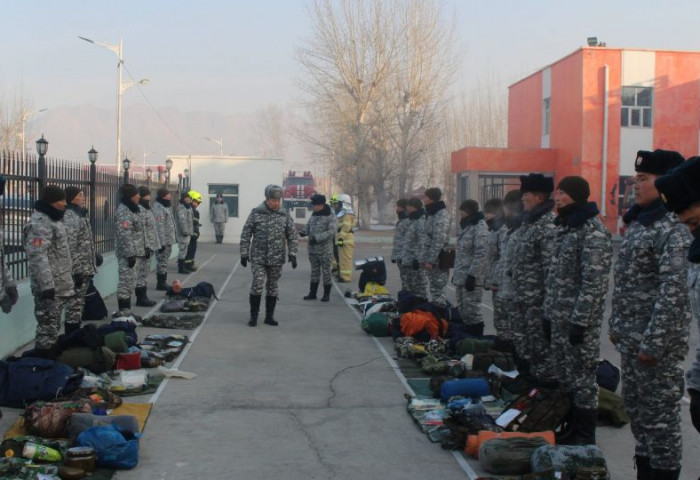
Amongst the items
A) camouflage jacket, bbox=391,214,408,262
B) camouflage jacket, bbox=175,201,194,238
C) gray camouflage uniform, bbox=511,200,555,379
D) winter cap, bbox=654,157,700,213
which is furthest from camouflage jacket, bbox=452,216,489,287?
camouflage jacket, bbox=175,201,194,238

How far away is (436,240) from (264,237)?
2695 mm

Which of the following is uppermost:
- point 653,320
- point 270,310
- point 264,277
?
point 653,320

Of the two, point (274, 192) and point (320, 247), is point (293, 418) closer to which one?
point (274, 192)

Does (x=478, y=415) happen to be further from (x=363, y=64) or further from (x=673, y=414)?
(x=363, y=64)

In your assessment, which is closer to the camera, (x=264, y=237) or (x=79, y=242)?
(x=79, y=242)

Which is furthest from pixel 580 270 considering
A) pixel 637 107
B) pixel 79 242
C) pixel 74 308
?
pixel 637 107

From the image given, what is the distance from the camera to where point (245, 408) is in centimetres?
777

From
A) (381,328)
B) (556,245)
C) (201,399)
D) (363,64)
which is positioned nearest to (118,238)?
(381,328)

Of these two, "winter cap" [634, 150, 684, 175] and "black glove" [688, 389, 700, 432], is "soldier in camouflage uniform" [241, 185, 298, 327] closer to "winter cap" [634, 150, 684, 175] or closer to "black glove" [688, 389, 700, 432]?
"winter cap" [634, 150, 684, 175]

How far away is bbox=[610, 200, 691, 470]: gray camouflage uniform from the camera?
502 cm

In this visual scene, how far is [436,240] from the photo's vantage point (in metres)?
12.9

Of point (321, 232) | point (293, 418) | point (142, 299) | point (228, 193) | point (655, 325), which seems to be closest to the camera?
point (655, 325)

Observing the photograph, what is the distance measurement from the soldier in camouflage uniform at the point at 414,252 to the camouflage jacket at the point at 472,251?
2.33 m

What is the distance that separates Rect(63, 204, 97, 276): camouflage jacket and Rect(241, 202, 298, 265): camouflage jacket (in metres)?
2.93
